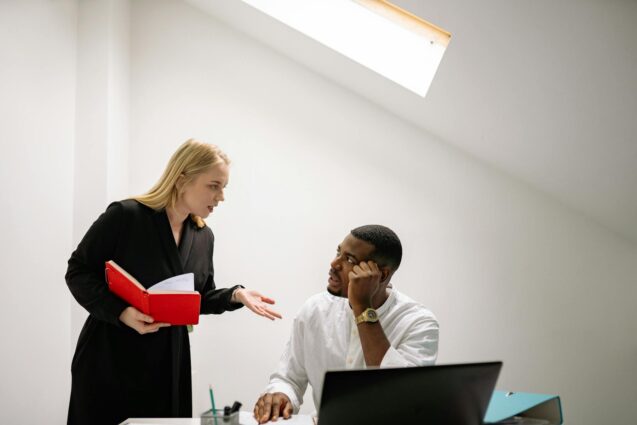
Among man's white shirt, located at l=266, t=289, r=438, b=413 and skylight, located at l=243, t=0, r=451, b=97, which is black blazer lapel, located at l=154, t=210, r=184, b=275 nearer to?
man's white shirt, located at l=266, t=289, r=438, b=413

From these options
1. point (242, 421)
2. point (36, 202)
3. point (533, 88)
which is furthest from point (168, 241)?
point (533, 88)

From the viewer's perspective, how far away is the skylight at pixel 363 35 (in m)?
2.89

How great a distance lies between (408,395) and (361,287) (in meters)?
0.67

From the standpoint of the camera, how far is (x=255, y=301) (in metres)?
2.08

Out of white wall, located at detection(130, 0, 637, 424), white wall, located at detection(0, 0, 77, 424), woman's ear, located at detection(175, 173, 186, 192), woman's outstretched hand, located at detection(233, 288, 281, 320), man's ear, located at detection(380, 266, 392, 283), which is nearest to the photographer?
man's ear, located at detection(380, 266, 392, 283)

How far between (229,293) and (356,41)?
151 cm

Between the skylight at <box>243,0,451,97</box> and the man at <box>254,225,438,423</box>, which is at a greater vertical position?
the skylight at <box>243,0,451,97</box>

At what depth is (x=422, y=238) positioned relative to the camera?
3.36 metres

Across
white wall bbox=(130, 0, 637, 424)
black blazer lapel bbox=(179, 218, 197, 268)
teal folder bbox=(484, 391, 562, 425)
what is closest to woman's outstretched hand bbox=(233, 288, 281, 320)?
black blazer lapel bbox=(179, 218, 197, 268)

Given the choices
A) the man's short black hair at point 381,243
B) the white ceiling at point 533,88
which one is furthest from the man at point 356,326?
the white ceiling at point 533,88

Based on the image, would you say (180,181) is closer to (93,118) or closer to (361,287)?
(361,287)

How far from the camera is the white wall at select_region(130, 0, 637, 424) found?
3162 mm

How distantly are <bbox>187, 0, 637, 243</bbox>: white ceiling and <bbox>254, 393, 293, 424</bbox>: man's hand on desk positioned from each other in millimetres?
1322

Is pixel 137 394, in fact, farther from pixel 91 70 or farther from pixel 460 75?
pixel 91 70
